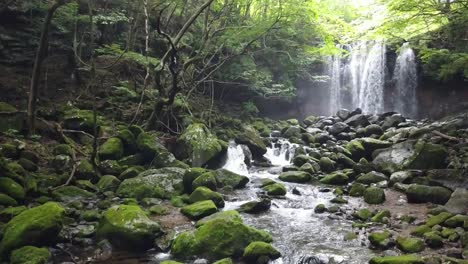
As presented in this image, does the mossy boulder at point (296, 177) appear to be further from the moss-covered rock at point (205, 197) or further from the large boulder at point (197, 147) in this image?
the moss-covered rock at point (205, 197)

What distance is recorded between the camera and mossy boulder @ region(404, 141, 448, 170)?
11.2 m

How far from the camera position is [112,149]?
37.2 feet

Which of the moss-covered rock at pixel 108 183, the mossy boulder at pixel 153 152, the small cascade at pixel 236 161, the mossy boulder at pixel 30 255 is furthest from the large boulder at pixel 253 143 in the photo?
the mossy boulder at pixel 30 255

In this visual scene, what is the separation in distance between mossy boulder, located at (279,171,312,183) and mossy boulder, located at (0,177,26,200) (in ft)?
25.7

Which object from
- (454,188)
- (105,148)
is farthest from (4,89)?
(454,188)

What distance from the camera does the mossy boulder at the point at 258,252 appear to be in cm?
631

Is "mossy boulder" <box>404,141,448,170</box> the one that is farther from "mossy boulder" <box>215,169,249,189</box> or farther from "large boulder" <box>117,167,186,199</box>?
"large boulder" <box>117,167,186,199</box>

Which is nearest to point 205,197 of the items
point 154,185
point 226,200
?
point 226,200

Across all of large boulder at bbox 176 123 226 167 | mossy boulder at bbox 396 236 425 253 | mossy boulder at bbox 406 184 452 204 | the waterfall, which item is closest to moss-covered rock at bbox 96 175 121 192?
large boulder at bbox 176 123 226 167

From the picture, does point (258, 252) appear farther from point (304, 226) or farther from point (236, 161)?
point (236, 161)

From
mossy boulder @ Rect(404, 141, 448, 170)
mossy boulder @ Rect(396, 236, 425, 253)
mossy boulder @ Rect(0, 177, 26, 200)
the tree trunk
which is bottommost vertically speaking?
mossy boulder @ Rect(0, 177, 26, 200)

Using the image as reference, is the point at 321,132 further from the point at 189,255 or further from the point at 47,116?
the point at 189,255

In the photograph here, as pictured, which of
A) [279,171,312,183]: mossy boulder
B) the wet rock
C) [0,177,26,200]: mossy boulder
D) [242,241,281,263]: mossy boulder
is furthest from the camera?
[279,171,312,183]: mossy boulder

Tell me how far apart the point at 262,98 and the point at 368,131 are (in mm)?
8562
